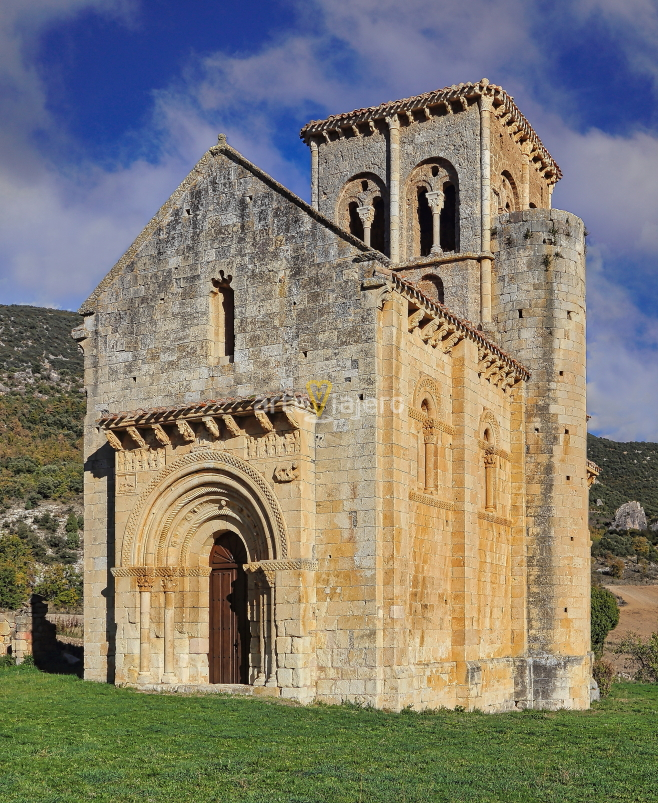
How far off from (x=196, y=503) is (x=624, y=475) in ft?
164

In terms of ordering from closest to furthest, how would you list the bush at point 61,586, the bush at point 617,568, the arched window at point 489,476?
1. the arched window at point 489,476
2. the bush at point 61,586
3. the bush at point 617,568

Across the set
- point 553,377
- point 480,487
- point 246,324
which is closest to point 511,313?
point 553,377

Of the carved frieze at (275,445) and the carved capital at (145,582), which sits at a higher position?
the carved frieze at (275,445)

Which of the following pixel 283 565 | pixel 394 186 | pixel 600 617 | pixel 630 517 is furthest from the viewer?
pixel 630 517

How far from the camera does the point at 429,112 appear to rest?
931 inches

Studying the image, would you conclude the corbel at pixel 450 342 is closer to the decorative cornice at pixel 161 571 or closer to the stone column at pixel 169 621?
the decorative cornice at pixel 161 571

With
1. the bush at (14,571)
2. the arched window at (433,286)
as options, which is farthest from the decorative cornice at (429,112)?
the bush at (14,571)

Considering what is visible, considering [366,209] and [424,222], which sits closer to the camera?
[424,222]

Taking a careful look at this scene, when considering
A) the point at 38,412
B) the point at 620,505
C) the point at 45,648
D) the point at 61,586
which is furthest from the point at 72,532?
the point at 620,505

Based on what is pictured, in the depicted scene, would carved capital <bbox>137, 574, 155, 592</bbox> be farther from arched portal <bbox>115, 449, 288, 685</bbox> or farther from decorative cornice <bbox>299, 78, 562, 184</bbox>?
decorative cornice <bbox>299, 78, 562, 184</bbox>

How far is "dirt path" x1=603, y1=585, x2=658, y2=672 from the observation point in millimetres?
44906

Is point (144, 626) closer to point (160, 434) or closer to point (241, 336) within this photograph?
point (160, 434)

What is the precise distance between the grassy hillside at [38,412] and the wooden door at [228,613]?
28857mm

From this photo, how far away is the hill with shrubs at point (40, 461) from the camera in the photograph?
3931 centimetres
